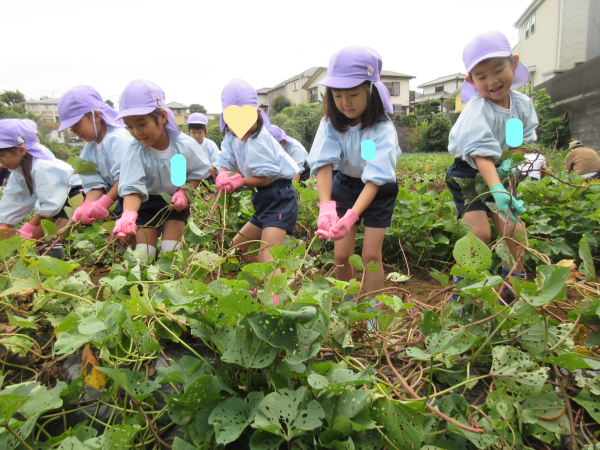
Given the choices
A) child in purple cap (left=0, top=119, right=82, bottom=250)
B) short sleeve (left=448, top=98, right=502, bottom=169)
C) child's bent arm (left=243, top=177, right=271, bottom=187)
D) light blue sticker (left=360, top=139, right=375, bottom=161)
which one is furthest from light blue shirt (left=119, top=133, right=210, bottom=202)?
short sleeve (left=448, top=98, right=502, bottom=169)

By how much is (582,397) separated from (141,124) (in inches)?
83.0

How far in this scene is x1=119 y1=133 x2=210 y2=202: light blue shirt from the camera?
7.01 ft

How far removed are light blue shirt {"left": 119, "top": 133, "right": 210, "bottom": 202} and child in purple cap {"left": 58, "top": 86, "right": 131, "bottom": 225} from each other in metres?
0.25

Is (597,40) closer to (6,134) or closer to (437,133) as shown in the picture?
(437,133)

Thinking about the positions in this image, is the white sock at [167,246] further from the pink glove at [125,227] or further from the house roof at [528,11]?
the house roof at [528,11]

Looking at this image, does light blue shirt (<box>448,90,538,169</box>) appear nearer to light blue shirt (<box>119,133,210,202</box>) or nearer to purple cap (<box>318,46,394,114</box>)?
purple cap (<box>318,46,394,114</box>)

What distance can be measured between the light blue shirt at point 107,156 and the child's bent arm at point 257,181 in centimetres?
89

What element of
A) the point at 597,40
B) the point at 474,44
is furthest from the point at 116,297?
the point at 597,40

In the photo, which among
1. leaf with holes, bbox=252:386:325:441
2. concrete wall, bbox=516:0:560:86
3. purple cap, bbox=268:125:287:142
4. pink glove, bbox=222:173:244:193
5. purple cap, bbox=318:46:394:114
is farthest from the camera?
concrete wall, bbox=516:0:560:86

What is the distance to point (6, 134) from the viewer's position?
8.30 feet

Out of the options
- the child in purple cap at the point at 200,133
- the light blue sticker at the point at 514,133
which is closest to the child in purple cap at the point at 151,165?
the light blue sticker at the point at 514,133

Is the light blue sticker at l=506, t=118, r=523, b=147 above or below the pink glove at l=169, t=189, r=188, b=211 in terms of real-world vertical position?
above

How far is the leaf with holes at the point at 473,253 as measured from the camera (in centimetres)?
91

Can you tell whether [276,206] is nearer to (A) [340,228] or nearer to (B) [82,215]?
(A) [340,228]
